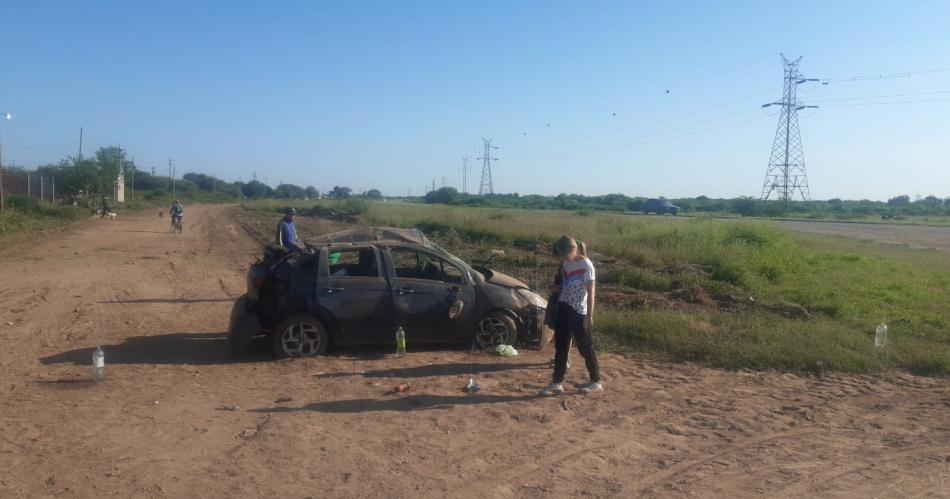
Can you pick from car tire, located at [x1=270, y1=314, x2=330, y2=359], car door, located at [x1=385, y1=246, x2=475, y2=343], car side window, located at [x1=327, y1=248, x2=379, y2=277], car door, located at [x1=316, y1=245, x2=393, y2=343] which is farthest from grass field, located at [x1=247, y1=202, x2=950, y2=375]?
car tire, located at [x1=270, y1=314, x2=330, y2=359]

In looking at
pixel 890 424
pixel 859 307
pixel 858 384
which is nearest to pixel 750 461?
pixel 890 424

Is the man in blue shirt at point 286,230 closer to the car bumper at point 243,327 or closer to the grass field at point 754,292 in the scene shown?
the car bumper at point 243,327

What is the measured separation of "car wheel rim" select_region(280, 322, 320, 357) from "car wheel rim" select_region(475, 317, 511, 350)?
1966mm

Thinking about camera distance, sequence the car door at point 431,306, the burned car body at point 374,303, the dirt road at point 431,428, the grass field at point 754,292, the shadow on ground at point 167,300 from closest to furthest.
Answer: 1. the dirt road at point 431,428
2. the burned car body at point 374,303
3. the car door at point 431,306
4. the grass field at point 754,292
5. the shadow on ground at point 167,300

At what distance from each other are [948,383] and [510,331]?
494 cm

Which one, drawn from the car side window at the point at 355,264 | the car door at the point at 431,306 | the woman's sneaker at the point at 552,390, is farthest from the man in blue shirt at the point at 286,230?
the woman's sneaker at the point at 552,390

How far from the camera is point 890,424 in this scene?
22.6ft

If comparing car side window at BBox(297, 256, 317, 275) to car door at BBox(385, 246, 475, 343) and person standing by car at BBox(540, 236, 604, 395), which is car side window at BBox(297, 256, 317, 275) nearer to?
car door at BBox(385, 246, 475, 343)

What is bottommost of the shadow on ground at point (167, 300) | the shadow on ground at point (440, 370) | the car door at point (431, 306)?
the shadow on ground at point (440, 370)

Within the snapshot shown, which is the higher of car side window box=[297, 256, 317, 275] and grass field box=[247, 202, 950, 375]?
car side window box=[297, 256, 317, 275]

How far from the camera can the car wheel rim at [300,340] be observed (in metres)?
8.80

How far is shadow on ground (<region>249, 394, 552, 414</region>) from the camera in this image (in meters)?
6.91

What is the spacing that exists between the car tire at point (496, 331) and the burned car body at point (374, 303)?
12 millimetres

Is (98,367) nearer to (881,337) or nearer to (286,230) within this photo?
(286,230)
